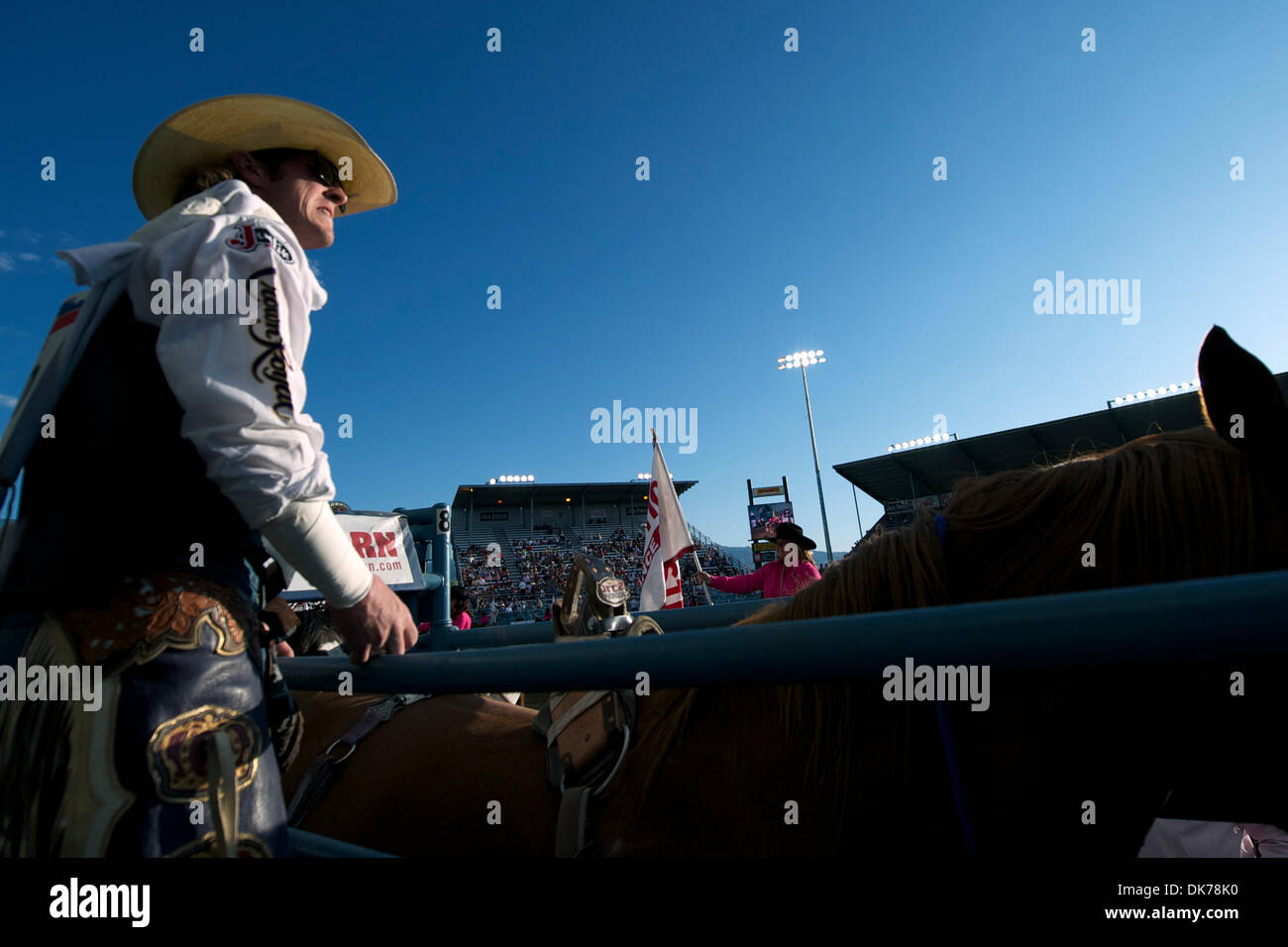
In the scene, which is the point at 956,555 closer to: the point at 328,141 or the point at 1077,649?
the point at 1077,649

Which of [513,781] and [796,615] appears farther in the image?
[513,781]

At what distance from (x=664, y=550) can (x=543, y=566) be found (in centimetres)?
3043

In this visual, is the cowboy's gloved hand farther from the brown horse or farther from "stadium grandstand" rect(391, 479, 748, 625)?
"stadium grandstand" rect(391, 479, 748, 625)

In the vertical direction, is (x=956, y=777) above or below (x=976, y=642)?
below

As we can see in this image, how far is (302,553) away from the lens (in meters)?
1.02

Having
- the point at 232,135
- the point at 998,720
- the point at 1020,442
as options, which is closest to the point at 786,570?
the point at 998,720

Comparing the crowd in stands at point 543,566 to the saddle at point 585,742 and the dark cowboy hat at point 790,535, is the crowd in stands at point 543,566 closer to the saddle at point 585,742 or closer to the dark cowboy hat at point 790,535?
the dark cowboy hat at point 790,535

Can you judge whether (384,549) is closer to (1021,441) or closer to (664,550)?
(664,550)

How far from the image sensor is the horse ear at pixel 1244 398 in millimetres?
901

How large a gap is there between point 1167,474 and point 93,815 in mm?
1796

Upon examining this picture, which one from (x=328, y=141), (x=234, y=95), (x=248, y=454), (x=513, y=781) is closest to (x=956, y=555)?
(x=513, y=781)

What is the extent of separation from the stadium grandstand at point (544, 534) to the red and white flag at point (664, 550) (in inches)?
1031

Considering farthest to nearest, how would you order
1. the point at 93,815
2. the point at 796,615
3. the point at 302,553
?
1. the point at 796,615
2. the point at 302,553
3. the point at 93,815

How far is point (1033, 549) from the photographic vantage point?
1090mm
